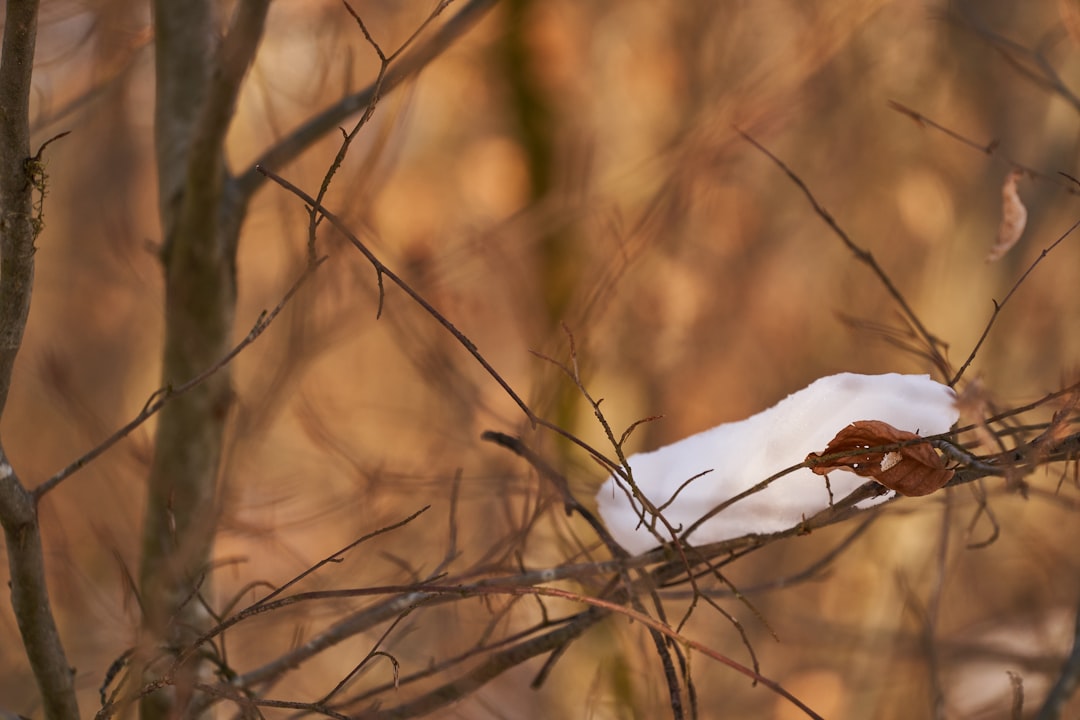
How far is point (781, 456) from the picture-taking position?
61 cm

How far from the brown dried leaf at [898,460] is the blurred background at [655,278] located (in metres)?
1.51

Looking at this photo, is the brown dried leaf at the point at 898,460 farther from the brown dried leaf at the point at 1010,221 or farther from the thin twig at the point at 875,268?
the brown dried leaf at the point at 1010,221

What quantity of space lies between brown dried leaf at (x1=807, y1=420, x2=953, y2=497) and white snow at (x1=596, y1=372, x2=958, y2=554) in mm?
45

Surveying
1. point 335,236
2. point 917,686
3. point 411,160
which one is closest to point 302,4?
point 411,160

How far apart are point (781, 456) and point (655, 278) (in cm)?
269

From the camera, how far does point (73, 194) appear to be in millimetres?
3668

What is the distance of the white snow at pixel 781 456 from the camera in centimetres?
57

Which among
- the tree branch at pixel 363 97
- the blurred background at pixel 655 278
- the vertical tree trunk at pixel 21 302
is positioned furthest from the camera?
the blurred background at pixel 655 278

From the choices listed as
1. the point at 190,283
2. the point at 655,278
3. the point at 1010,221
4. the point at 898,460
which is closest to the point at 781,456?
the point at 898,460

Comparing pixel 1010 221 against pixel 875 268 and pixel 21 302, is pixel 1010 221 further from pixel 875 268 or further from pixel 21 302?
pixel 21 302

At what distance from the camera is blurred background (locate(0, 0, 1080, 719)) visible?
2426 millimetres

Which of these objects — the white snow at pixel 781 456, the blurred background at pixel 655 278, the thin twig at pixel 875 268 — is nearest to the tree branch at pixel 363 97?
the thin twig at pixel 875 268

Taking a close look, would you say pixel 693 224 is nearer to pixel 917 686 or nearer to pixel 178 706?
pixel 917 686

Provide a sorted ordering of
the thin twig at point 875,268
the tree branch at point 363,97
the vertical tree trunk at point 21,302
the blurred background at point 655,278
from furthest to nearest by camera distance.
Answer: the blurred background at point 655,278, the tree branch at point 363,97, the thin twig at point 875,268, the vertical tree trunk at point 21,302
